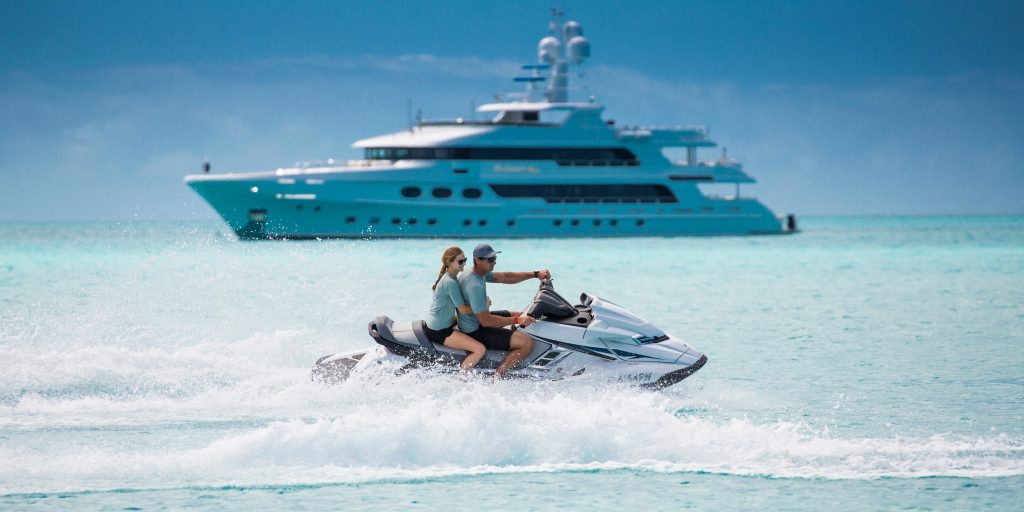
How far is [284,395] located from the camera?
12047 millimetres

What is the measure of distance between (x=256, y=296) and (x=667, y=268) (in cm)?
1554

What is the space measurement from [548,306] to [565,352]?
0.39 metres

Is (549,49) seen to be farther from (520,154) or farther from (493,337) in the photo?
(493,337)

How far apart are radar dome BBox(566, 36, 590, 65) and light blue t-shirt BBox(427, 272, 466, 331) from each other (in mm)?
59743

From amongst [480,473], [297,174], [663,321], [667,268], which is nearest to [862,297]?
[663,321]

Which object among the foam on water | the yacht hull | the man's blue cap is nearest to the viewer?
the foam on water

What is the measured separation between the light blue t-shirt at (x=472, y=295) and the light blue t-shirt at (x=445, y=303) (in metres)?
0.07

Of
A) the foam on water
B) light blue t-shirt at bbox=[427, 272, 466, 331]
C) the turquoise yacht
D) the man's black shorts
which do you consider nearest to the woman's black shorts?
Result: light blue t-shirt at bbox=[427, 272, 466, 331]

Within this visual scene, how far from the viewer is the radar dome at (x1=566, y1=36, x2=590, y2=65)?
69.6 meters

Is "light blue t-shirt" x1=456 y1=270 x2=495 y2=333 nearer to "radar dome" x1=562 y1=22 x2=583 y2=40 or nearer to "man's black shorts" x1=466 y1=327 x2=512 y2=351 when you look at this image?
"man's black shorts" x1=466 y1=327 x2=512 y2=351

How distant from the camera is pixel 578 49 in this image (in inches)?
2746

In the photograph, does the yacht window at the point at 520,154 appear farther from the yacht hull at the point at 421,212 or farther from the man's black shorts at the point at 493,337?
the man's black shorts at the point at 493,337

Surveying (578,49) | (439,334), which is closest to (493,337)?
(439,334)

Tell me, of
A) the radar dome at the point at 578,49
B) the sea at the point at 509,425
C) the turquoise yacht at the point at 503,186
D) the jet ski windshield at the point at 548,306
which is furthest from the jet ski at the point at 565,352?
the radar dome at the point at 578,49
